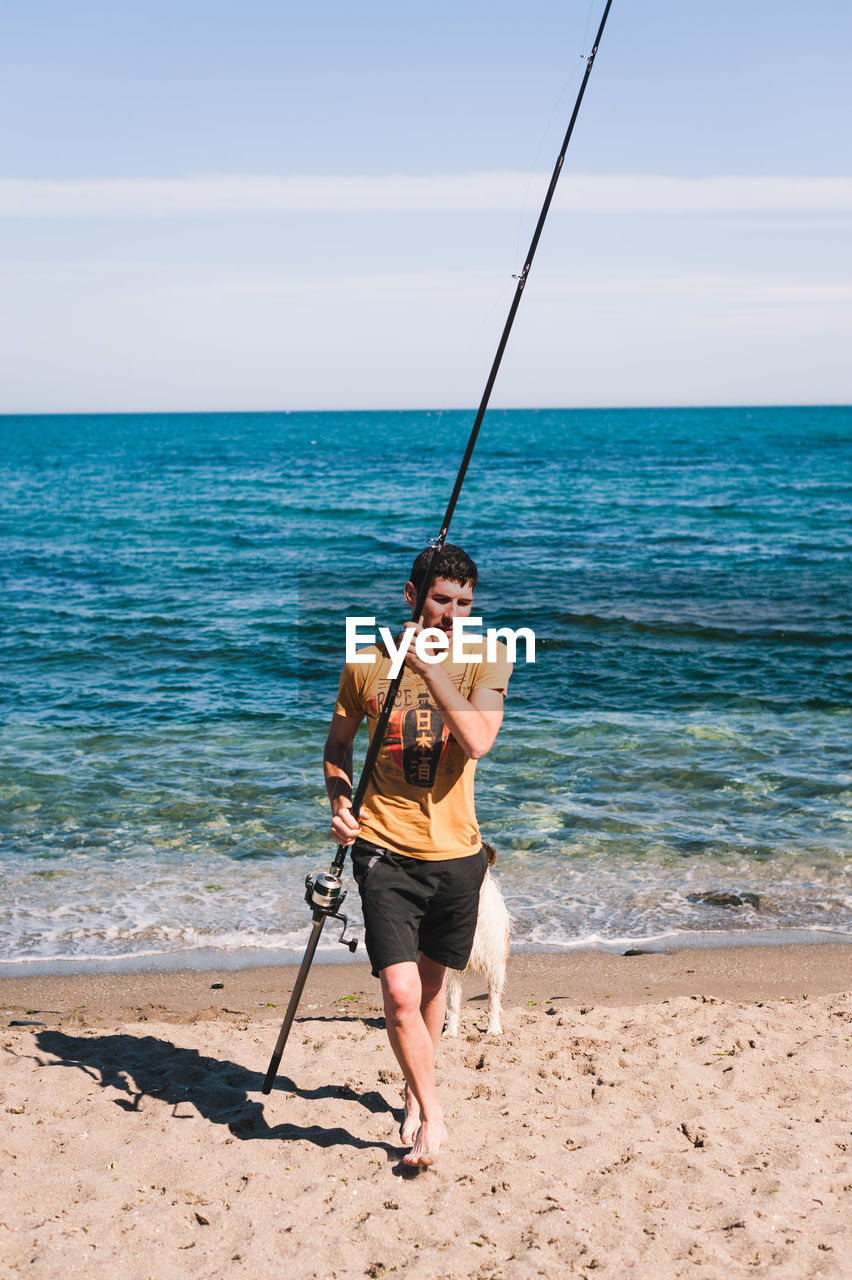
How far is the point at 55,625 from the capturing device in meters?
17.7

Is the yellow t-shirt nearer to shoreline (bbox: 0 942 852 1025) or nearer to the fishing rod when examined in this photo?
the fishing rod

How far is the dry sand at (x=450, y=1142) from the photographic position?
3354mm

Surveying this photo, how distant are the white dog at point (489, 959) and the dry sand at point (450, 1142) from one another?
0.12 metres

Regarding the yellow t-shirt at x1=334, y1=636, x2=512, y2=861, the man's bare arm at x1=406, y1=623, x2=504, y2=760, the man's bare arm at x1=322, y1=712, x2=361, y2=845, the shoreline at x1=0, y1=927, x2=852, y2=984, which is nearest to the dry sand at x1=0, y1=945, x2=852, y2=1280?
the shoreline at x1=0, y1=927, x2=852, y2=984

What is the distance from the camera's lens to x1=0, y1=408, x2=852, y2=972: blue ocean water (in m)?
7.40

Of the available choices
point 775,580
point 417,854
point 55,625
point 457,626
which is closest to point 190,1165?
point 417,854

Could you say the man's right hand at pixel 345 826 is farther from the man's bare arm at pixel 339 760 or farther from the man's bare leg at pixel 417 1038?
the man's bare leg at pixel 417 1038

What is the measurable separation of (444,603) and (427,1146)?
76.6 inches

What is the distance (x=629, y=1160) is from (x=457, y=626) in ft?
6.70

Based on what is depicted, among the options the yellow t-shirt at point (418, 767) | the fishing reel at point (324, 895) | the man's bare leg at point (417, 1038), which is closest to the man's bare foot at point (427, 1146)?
the man's bare leg at point (417, 1038)

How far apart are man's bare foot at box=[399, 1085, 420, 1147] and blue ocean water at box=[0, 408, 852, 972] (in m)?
2.82

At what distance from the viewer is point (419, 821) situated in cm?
373

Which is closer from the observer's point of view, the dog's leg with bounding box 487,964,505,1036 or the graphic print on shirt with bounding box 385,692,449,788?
the graphic print on shirt with bounding box 385,692,449,788

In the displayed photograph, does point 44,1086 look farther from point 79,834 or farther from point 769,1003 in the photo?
point 79,834
